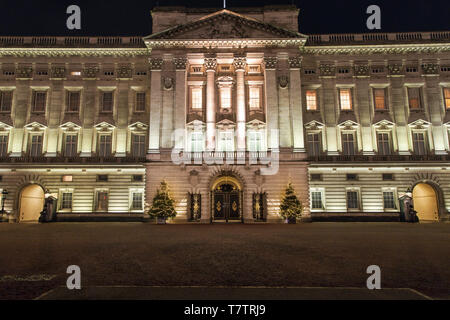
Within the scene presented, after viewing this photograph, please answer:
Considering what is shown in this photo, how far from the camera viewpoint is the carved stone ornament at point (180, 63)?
33.2 metres

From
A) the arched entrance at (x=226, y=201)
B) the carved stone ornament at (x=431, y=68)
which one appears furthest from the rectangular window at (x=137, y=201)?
the carved stone ornament at (x=431, y=68)

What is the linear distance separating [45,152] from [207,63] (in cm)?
2085

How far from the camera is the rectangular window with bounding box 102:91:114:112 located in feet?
117

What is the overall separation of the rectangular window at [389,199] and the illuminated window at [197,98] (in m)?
22.5

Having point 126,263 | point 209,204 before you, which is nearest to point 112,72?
point 209,204

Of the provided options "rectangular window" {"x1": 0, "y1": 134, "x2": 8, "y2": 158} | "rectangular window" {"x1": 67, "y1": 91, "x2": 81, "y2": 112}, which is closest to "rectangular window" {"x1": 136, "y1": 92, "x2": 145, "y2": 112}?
"rectangular window" {"x1": 67, "y1": 91, "x2": 81, "y2": 112}

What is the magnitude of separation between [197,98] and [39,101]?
1870cm

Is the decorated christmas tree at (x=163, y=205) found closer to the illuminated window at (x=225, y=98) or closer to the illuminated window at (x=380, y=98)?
the illuminated window at (x=225, y=98)

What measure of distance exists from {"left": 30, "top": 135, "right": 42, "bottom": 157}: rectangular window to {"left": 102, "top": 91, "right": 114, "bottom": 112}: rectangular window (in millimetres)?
7981

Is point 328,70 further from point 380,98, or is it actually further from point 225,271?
point 225,271

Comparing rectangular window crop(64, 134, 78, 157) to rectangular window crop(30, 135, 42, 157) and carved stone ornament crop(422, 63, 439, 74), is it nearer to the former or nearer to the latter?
rectangular window crop(30, 135, 42, 157)
